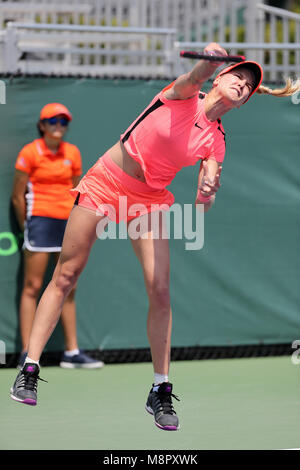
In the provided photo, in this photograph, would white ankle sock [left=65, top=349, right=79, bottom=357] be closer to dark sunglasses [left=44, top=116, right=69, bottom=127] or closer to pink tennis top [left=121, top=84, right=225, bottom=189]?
dark sunglasses [left=44, top=116, right=69, bottom=127]

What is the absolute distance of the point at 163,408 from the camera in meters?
4.72

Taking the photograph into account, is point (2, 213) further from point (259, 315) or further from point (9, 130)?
point (259, 315)

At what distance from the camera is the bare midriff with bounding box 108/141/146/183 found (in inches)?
184

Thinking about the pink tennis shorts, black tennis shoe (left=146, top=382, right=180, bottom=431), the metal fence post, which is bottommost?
black tennis shoe (left=146, top=382, right=180, bottom=431)

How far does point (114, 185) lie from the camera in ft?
15.5

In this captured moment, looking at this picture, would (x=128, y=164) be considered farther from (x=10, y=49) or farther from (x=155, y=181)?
(x=10, y=49)

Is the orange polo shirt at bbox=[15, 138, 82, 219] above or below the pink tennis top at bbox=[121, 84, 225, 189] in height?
above

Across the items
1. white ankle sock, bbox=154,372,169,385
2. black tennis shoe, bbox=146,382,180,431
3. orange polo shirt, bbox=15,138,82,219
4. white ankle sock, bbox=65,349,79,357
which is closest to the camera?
black tennis shoe, bbox=146,382,180,431

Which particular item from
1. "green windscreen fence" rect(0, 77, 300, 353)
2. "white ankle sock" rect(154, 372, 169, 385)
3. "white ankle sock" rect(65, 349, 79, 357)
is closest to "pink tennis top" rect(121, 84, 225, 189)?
"white ankle sock" rect(154, 372, 169, 385)

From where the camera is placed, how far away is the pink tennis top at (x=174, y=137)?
4.50 meters

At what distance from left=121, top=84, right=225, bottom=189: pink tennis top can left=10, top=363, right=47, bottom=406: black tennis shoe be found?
115 centimetres

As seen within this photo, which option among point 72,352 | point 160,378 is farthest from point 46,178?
point 160,378

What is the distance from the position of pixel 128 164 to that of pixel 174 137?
0.33 metres
